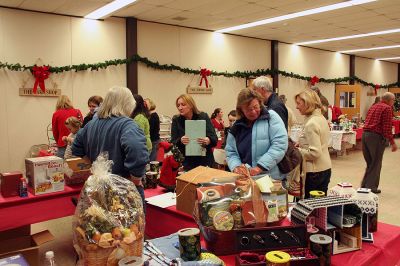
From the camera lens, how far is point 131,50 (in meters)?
7.27

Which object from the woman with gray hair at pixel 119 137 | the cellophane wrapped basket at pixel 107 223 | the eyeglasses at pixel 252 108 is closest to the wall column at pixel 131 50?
the woman with gray hair at pixel 119 137

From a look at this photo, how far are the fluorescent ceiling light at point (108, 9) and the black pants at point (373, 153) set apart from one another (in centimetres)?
419

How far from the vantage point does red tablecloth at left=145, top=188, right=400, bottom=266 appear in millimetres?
1601

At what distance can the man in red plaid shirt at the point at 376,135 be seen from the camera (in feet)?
16.5

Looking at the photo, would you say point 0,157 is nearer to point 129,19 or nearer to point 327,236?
point 129,19

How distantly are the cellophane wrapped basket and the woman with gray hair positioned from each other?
0.69m

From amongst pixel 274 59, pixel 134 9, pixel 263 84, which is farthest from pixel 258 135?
pixel 274 59

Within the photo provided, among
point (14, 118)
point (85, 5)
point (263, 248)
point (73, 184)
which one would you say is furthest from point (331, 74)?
point (263, 248)

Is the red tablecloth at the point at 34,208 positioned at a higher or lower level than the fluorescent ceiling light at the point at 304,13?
lower

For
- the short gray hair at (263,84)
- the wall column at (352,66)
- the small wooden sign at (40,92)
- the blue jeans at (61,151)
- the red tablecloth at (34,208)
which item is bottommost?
the red tablecloth at (34,208)

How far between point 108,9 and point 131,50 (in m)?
1.17

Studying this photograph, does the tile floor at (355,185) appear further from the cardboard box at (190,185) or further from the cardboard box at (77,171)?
the cardboard box at (190,185)

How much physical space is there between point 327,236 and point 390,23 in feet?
25.4

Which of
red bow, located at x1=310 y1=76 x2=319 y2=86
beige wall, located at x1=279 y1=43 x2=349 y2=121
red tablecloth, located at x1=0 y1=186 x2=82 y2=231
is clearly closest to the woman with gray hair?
red tablecloth, located at x1=0 y1=186 x2=82 y2=231
